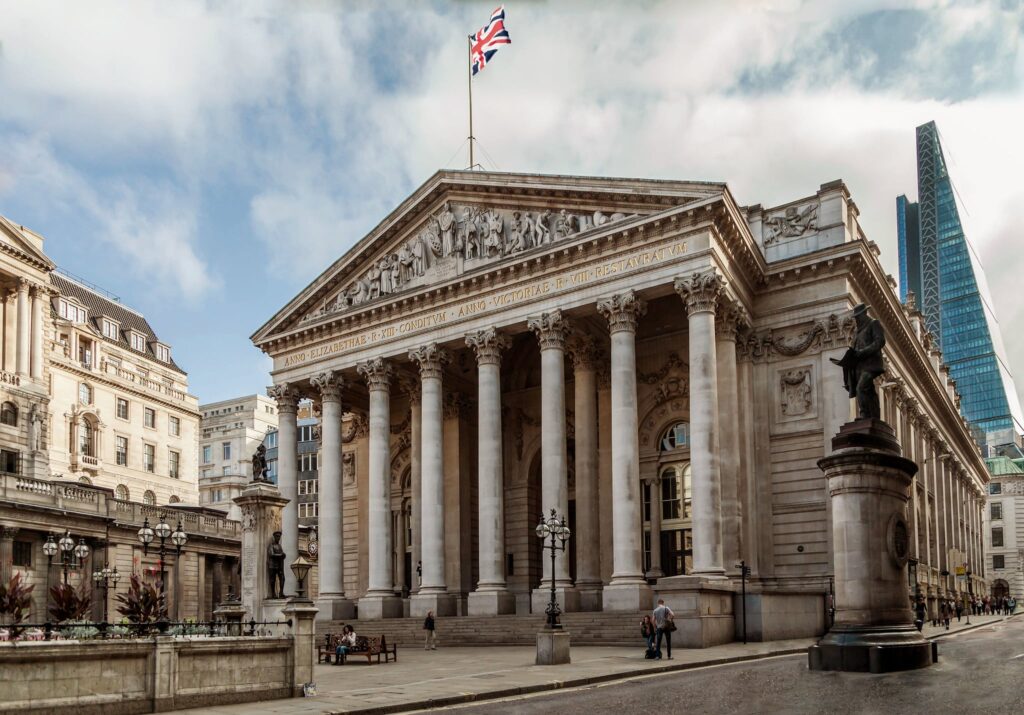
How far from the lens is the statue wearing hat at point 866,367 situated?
919 inches

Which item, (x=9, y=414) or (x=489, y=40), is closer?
(x=489, y=40)

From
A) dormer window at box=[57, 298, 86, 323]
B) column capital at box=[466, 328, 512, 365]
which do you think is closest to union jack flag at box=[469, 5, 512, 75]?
column capital at box=[466, 328, 512, 365]

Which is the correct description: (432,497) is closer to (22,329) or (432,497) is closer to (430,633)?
(430,633)

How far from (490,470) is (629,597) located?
913 cm

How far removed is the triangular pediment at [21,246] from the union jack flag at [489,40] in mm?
33333

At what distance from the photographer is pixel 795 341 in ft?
145

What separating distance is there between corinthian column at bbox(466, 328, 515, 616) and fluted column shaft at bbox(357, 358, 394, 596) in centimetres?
612

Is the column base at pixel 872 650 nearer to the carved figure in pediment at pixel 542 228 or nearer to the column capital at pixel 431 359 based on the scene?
the carved figure in pediment at pixel 542 228

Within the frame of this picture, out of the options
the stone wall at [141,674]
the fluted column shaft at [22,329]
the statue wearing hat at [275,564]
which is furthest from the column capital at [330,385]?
the stone wall at [141,674]

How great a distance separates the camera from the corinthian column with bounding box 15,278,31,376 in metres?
65.1

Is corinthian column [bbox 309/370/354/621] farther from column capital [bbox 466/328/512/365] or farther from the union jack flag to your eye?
the union jack flag

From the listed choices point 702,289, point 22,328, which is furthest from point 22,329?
point 702,289

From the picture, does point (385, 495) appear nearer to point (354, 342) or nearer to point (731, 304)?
point (354, 342)

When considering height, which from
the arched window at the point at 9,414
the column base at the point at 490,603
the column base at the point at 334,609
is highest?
the arched window at the point at 9,414
